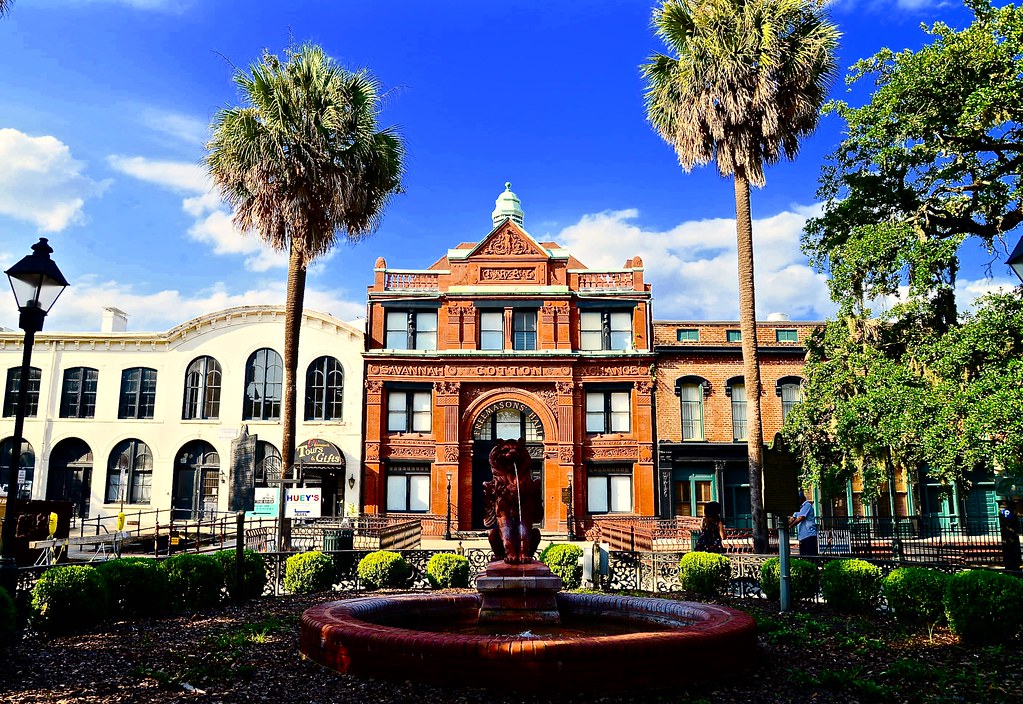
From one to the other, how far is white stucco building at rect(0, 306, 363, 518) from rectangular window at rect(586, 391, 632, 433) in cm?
1056

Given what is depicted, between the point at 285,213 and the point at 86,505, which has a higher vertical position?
the point at 285,213

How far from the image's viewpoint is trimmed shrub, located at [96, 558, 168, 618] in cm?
1275

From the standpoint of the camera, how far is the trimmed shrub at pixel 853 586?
46.1 ft

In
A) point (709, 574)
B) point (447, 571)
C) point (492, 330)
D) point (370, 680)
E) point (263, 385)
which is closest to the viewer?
point (370, 680)

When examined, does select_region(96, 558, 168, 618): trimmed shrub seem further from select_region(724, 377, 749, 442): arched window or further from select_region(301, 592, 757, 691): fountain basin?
select_region(724, 377, 749, 442): arched window

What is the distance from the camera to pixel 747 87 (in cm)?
2289

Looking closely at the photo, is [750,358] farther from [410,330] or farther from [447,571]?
[410,330]

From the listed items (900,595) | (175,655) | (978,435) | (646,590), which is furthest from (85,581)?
(978,435)

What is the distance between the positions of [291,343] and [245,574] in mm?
8058

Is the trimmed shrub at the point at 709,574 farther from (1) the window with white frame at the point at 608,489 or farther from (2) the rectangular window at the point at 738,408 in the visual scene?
(2) the rectangular window at the point at 738,408

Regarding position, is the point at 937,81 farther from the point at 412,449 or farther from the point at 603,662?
the point at 412,449

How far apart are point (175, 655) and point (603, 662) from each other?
5.44 metres

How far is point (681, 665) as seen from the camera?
27.4ft

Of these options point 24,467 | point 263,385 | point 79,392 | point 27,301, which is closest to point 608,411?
point 263,385
